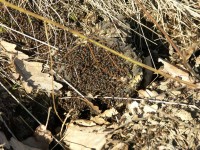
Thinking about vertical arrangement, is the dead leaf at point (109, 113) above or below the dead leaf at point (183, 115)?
below

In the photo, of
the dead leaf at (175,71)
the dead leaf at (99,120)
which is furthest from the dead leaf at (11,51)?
the dead leaf at (175,71)

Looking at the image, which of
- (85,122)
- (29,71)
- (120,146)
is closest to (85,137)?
(85,122)

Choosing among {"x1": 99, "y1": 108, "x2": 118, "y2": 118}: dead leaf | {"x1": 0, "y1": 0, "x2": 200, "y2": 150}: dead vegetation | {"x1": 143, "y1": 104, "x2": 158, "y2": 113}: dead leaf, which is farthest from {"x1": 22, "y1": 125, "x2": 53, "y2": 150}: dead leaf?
{"x1": 143, "y1": 104, "x2": 158, "y2": 113}: dead leaf

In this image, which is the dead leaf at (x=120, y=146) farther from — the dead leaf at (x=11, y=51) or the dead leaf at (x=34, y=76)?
the dead leaf at (x=11, y=51)

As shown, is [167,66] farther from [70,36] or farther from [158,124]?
[70,36]

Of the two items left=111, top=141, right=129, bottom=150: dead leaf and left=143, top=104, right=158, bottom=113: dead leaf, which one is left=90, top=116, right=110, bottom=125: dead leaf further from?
left=143, top=104, right=158, bottom=113: dead leaf

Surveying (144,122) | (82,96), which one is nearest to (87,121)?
(82,96)

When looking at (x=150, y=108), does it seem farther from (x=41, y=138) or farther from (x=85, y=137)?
(x=41, y=138)

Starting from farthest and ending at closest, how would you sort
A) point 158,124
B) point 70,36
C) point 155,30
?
point 155,30
point 70,36
point 158,124
